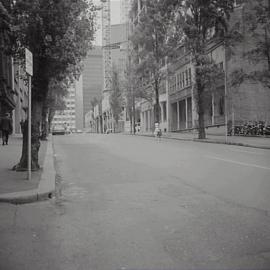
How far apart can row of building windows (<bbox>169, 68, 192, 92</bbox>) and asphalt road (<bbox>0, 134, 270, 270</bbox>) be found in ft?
119

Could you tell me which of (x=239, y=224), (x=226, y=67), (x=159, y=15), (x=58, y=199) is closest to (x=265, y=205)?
(x=239, y=224)

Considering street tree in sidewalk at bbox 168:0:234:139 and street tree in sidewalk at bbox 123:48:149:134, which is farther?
street tree in sidewalk at bbox 123:48:149:134

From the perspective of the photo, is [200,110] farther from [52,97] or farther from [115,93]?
[115,93]

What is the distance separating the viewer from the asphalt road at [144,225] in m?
4.12

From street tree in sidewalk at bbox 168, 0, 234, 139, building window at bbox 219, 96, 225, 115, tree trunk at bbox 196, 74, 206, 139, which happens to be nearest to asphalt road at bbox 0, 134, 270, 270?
street tree in sidewalk at bbox 168, 0, 234, 139

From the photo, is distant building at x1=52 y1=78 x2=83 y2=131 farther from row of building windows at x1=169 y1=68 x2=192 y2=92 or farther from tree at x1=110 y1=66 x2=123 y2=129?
row of building windows at x1=169 y1=68 x2=192 y2=92

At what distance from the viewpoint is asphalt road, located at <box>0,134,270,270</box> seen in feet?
13.5

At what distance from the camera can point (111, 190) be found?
8188 millimetres

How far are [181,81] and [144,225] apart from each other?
143 ft

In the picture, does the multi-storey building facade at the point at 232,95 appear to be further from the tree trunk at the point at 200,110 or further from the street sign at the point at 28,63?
the street sign at the point at 28,63

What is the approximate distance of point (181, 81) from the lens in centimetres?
4816

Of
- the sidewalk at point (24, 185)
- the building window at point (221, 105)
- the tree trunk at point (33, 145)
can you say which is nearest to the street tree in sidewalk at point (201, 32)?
the building window at point (221, 105)

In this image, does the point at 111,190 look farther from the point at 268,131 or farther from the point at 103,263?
the point at 268,131

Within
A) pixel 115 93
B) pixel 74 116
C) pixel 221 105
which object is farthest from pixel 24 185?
pixel 74 116
